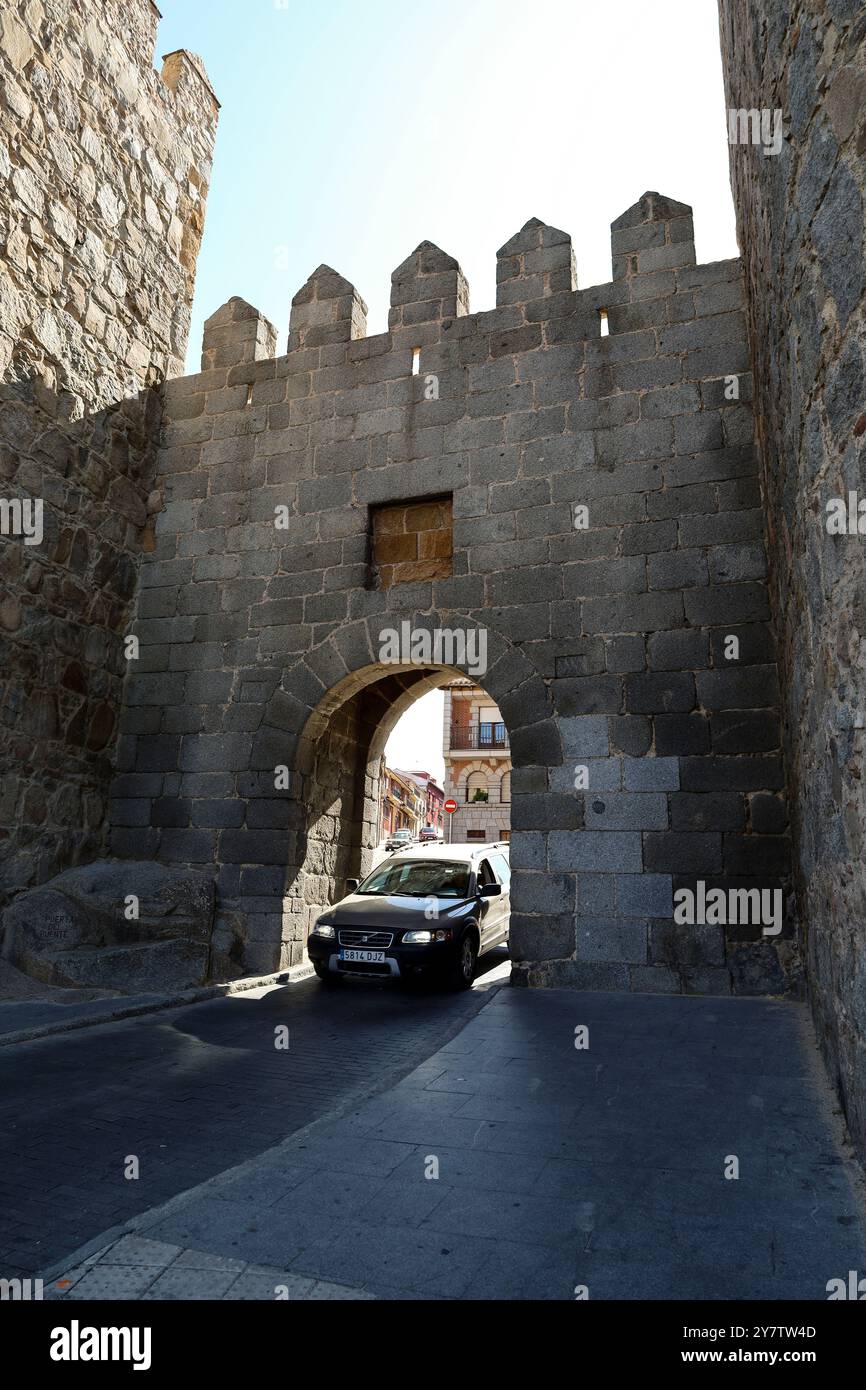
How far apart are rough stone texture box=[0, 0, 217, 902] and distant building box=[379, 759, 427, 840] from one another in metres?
38.5

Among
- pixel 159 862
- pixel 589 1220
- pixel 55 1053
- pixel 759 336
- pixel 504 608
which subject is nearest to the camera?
pixel 589 1220

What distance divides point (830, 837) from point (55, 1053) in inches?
172

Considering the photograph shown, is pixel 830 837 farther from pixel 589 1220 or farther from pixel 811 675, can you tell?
pixel 589 1220

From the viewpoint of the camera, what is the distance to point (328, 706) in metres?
7.82

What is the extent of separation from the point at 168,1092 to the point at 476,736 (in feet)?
93.9

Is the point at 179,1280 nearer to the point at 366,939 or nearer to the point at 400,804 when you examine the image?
the point at 366,939

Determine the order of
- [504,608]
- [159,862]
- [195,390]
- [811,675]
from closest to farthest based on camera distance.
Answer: [811,675]
[504,608]
[159,862]
[195,390]

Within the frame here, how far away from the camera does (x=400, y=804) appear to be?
2007 inches

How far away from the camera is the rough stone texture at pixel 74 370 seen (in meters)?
6.92

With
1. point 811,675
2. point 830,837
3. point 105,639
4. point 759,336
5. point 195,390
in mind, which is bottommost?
point 830,837

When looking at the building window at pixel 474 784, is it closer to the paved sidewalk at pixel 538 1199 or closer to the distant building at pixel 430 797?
the distant building at pixel 430 797

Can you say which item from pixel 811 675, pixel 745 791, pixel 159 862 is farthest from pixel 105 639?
pixel 811 675

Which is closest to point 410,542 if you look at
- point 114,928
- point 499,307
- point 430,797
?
point 499,307

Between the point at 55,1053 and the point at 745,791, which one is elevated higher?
the point at 745,791
